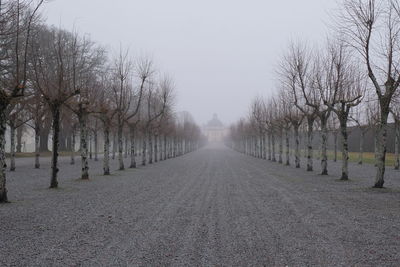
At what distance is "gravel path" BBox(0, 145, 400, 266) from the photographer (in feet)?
21.6

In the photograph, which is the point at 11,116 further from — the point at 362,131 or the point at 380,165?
the point at 362,131

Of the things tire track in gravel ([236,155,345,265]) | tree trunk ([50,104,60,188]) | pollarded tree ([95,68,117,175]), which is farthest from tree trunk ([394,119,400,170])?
tree trunk ([50,104,60,188])

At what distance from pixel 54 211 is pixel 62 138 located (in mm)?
50467

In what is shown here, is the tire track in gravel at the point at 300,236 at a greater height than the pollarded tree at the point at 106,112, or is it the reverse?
the pollarded tree at the point at 106,112

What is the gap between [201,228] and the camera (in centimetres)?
888

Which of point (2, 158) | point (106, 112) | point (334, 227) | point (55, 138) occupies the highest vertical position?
point (106, 112)

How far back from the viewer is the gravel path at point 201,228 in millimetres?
Result: 6590

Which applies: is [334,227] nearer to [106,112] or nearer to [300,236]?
[300,236]

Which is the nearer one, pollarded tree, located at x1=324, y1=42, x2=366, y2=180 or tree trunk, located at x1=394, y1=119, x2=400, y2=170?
pollarded tree, located at x1=324, y1=42, x2=366, y2=180

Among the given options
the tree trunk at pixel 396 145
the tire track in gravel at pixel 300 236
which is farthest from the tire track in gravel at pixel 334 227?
the tree trunk at pixel 396 145

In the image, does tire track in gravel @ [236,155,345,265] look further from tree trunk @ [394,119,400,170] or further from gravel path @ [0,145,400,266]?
tree trunk @ [394,119,400,170]

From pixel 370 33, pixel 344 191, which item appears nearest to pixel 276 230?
pixel 344 191

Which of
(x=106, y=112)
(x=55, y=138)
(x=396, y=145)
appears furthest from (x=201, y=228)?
(x=396, y=145)

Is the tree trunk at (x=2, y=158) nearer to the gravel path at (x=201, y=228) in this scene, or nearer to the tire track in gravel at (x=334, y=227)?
the gravel path at (x=201, y=228)
